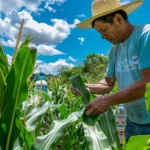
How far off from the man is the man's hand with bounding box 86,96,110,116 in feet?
0.42

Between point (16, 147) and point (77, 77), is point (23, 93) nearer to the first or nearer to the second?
point (16, 147)

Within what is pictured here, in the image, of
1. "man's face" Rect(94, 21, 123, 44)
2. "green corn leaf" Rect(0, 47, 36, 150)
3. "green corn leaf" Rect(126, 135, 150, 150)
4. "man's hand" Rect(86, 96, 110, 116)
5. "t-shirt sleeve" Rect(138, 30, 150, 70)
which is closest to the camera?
"green corn leaf" Rect(126, 135, 150, 150)

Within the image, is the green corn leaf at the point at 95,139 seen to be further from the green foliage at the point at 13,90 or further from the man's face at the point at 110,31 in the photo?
the man's face at the point at 110,31

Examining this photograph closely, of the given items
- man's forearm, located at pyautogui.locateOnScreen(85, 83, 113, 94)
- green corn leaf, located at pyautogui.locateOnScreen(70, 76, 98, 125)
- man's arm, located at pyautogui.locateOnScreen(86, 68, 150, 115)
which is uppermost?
man's forearm, located at pyautogui.locateOnScreen(85, 83, 113, 94)

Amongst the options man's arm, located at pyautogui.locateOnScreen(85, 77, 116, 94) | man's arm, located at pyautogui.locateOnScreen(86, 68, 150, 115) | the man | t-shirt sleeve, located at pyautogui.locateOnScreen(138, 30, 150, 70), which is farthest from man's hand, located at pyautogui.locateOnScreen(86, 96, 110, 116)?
man's arm, located at pyautogui.locateOnScreen(85, 77, 116, 94)

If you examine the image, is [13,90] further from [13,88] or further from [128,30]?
[128,30]

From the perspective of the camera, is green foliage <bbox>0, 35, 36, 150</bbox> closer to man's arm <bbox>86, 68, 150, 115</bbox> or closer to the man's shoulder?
man's arm <bbox>86, 68, 150, 115</bbox>

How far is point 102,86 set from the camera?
2066 mm

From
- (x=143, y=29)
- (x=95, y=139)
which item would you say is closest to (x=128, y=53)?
(x=143, y=29)

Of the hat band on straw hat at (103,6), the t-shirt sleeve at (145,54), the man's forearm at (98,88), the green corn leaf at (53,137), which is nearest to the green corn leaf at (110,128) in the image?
the green corn leaf at (53,137)

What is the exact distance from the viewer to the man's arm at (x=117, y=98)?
4.39 ft

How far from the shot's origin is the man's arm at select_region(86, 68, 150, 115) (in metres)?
1.34

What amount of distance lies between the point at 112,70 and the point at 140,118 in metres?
0.42

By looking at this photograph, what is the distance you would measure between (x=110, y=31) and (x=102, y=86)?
1.53 ft
